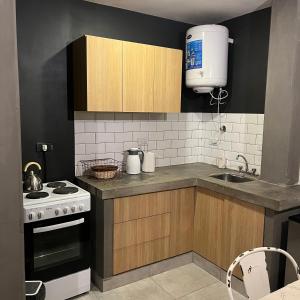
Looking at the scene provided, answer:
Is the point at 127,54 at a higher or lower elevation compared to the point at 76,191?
higher

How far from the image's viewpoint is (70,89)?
2631 mm

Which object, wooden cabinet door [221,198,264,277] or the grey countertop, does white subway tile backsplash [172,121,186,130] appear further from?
wooden cabinet door [221,198,264,277]

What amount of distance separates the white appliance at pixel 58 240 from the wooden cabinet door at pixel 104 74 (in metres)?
0.76

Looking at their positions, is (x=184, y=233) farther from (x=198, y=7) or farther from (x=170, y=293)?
(x=198, y=7)

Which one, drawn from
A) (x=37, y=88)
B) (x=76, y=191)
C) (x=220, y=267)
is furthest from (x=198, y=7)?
(x=220, y=267)

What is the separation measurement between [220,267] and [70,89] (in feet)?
6.76

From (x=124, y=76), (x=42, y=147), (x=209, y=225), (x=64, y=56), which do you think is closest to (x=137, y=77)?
(x=124, y=76)

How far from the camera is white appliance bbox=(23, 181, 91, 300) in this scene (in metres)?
2.04

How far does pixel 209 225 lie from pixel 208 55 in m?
1.59

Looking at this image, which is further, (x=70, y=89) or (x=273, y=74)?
(x=70, y=89)

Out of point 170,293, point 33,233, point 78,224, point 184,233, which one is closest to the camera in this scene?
point 33,233

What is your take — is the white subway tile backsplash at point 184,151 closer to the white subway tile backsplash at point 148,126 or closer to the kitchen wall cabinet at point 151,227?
the white subway tile backsplash at point 148,126

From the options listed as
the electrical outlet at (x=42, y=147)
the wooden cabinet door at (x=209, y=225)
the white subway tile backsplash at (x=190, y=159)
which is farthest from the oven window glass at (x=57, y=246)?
the white subway tile backsplash at (x=190, y=159)

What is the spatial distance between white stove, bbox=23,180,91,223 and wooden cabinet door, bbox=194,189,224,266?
1.06 meters
